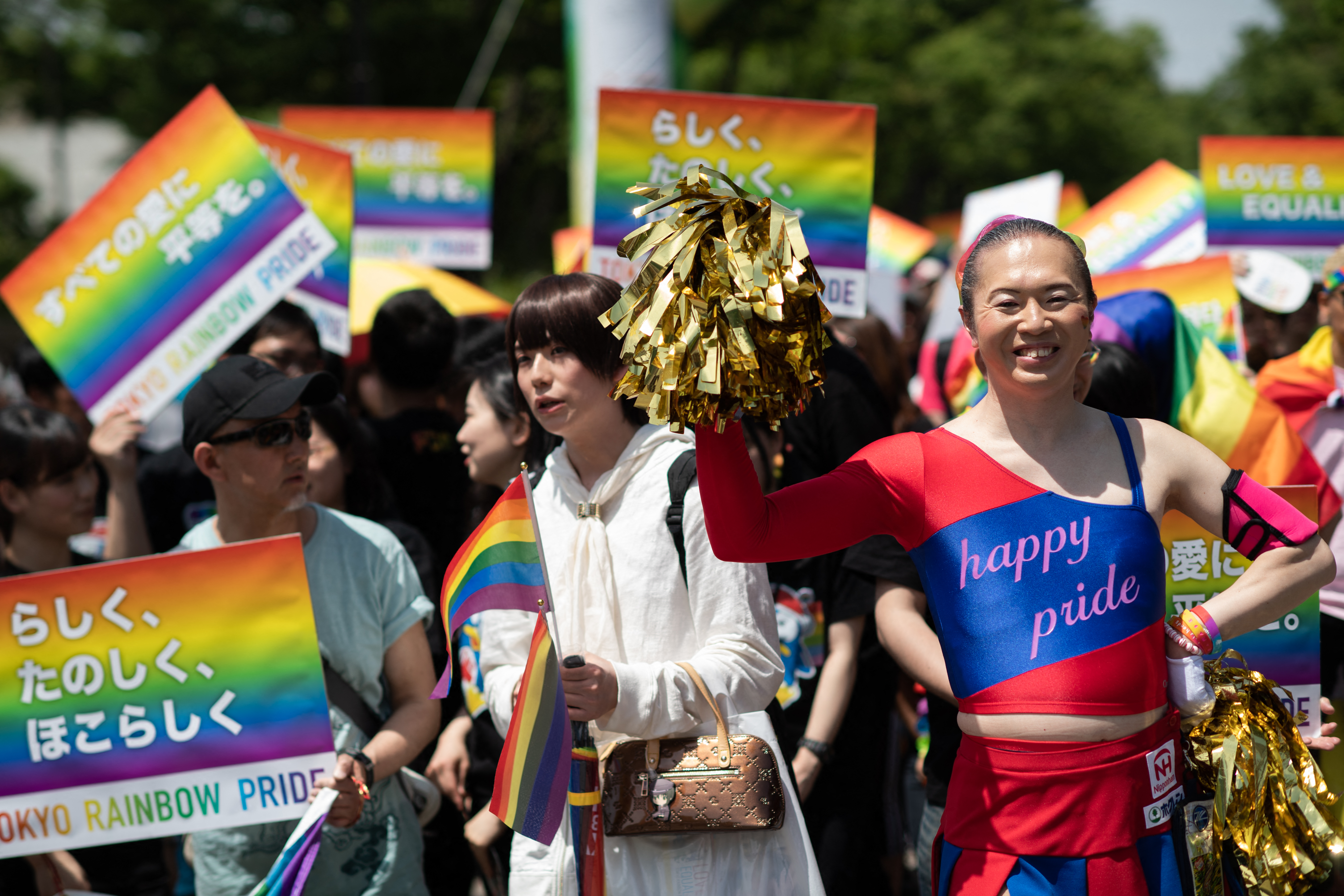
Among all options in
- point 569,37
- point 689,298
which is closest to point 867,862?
point 689,298

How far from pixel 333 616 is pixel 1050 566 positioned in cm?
164

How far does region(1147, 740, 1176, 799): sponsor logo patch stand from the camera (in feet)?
7.39

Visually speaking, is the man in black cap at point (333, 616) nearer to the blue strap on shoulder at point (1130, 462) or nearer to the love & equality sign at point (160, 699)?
the love & equality sign at point (160, 699)

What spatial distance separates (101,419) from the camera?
4.31 m

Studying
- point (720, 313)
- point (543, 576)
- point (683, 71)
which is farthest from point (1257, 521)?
point (683, 71)

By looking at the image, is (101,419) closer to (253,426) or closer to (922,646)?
(253,426)

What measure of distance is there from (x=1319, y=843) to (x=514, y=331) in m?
1.84

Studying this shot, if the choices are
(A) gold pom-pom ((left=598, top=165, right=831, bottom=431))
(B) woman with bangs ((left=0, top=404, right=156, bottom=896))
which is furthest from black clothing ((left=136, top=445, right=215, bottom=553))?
(A) gold pom-pom ((left=598, top=165, right=831, bottom=431))

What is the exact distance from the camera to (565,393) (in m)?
2.70

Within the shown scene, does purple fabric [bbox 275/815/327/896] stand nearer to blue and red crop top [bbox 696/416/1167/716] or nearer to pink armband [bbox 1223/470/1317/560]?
blue and red crop top [bbox 696/416/1167/716]

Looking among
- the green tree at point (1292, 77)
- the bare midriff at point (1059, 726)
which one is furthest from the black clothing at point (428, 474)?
the green tree at point (1292, 77)

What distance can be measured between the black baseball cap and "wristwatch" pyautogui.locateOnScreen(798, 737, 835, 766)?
4.79ft

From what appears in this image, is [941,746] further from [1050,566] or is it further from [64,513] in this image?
[64,513]

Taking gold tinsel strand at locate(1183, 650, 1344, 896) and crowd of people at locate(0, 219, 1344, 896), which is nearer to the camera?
crowd of people at locate(0, 219, 1344, 896)
